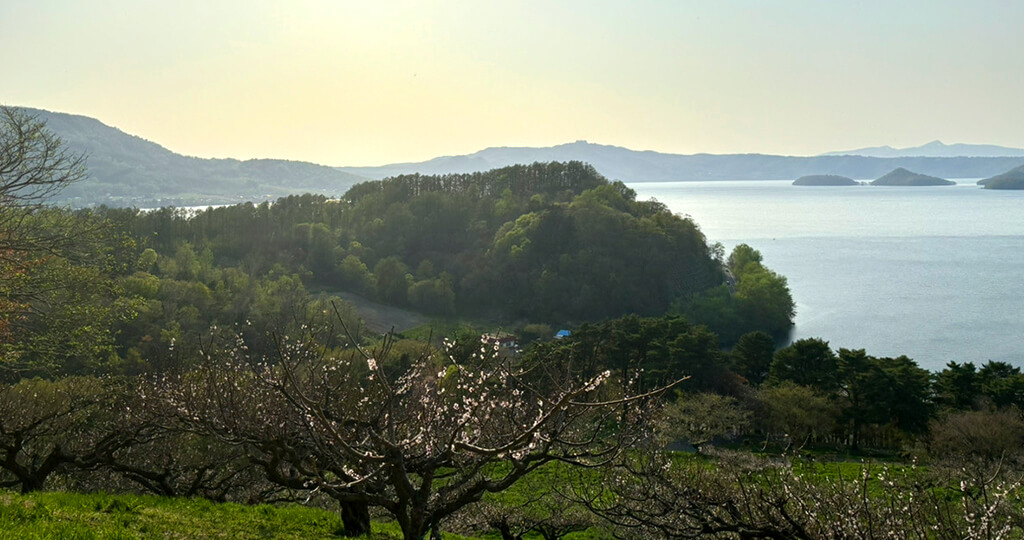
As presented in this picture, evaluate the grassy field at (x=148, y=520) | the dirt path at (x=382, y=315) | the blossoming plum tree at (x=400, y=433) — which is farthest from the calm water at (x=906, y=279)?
the grassy field at (x=148, y=520)

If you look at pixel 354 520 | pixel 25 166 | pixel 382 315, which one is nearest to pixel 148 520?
pixel 354 520

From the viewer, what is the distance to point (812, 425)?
97.9 ft

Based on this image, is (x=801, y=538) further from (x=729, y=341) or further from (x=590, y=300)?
(x=590, y=300)

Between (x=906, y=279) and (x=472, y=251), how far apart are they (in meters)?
50.1

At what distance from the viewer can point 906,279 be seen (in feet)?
267

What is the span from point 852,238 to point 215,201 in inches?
5532

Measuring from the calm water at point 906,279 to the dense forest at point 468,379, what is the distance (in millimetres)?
7976

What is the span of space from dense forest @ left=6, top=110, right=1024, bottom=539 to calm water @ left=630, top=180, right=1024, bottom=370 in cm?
798

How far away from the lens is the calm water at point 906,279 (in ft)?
175

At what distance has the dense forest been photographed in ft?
23.9

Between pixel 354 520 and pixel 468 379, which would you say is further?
pixel 468 379

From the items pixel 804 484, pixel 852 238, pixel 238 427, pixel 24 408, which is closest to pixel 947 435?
pixel 804 484

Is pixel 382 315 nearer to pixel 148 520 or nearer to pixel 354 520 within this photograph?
pixel 354 520

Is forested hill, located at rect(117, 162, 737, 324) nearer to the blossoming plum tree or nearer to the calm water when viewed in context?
the calm water
